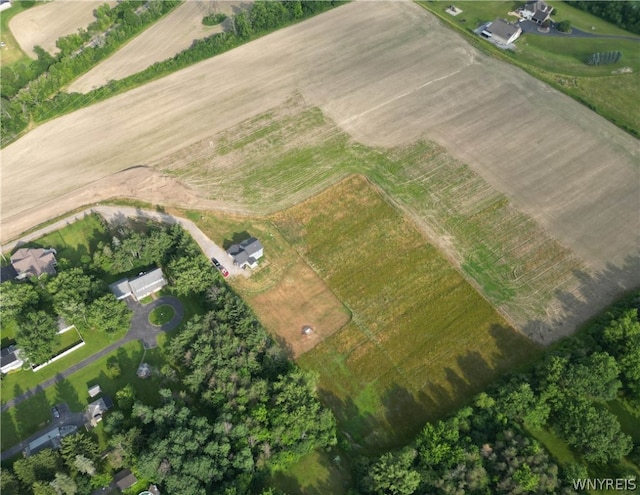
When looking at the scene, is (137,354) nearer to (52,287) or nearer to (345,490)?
(52,287)

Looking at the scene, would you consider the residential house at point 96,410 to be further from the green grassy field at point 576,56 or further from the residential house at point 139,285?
the green grassy field at point 576,56

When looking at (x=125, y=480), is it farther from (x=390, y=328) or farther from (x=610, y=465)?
(x=610, y=465)

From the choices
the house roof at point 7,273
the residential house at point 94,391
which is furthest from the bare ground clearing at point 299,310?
the house roof at point 7,273

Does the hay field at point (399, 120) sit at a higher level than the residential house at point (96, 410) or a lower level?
higher

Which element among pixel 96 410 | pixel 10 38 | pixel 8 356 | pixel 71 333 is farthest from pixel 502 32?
pixel 8 356

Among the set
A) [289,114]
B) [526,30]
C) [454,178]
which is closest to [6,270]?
[289,114]

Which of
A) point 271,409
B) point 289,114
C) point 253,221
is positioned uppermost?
point 289,114
